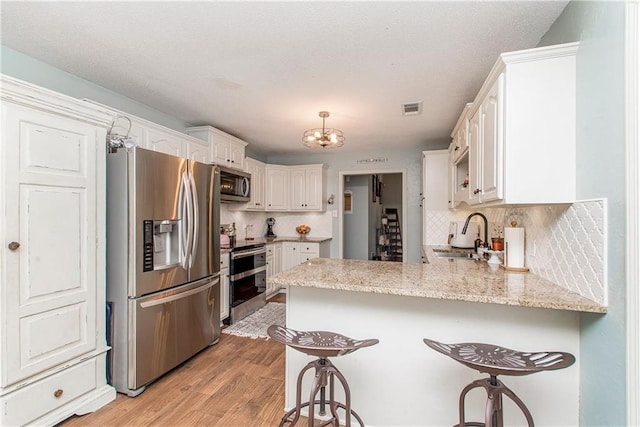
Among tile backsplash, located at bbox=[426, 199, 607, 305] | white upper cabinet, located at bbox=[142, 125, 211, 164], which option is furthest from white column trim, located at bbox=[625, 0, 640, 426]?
white upper cabinet, located at bbox=[142, 125, 211, 164]

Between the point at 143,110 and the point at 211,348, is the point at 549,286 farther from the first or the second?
the point at 143,110

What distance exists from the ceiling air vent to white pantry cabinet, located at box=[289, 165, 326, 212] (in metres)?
2.14

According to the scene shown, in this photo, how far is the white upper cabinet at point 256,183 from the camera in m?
4.69

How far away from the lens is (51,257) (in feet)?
5.97

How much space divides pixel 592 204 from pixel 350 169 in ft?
13.6

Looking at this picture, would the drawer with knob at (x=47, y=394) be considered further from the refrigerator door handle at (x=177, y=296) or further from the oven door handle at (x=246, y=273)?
the oven door handle at (x=246, y=273)

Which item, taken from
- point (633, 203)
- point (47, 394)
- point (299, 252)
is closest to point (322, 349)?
point (633, 203)

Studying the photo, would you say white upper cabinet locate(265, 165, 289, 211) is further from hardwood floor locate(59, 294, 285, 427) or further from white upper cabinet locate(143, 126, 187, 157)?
hardwood floor locate(59, 294, 285, 427)

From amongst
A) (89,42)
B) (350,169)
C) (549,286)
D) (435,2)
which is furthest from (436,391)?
(350,169)

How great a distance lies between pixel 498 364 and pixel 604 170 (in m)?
0.91

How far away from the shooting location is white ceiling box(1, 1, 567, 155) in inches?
64.4

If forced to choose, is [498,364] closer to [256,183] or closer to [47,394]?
[47,394]

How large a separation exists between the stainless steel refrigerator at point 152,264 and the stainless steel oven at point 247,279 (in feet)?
2.78

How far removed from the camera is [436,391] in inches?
66.7
